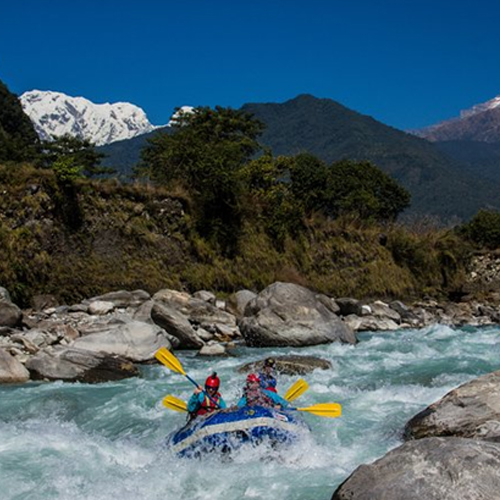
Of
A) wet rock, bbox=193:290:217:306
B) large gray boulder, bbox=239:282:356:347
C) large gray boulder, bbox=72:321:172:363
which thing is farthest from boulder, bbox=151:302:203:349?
wet rock, bbox=193:290:217:306

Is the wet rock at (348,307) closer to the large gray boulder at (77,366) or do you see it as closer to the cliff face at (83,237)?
the cliff face at (83,237)

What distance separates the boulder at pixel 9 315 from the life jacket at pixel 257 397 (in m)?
6.31

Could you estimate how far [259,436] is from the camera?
18.9 ft

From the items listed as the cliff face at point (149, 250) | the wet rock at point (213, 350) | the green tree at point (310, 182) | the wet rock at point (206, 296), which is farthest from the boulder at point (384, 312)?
the wet rock at point (213, 350)

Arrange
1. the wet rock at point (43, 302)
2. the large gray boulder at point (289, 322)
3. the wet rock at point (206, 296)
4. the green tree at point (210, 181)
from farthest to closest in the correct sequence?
the green tree at point (210, 181) → the wet rock at point (206, 296) → the wet rock at point (43, 302) → the large gray boulder at point (289, 322)

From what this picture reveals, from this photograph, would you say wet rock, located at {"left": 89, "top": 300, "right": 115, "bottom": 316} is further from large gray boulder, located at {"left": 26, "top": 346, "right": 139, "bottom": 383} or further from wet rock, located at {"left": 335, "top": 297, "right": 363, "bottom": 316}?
wet rock, located at {"left": 335, "top": 297, "right": 363, "bottom": 316}

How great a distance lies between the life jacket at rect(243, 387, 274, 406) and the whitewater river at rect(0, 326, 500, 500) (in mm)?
655

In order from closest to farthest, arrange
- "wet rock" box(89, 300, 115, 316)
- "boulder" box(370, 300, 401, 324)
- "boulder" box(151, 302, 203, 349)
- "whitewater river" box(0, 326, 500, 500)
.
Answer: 1. "whitewater river" box(0, 326, 500, 500)
2. "boulder" box(151, 302, 203, 349)
3. "wet rock" box(89, 300, 115, 316)
4. "boulder" box(370, 300, 401, 324)

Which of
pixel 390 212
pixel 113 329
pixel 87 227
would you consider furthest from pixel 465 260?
pixel 113 329

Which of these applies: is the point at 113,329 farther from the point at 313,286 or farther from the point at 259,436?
the point at 313,286

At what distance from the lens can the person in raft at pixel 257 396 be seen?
6.47 metres

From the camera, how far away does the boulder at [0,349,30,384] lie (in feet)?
27.2

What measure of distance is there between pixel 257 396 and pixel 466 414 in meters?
2.24

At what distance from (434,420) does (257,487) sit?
6.74 ft
